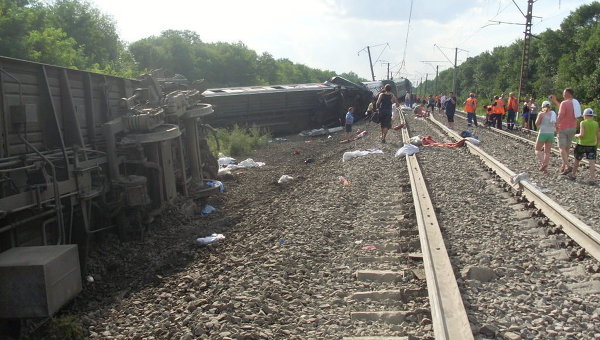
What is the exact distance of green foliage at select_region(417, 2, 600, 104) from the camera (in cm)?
3462

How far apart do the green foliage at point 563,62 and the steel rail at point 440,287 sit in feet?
98.3

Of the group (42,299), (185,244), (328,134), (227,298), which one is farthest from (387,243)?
(328,134)

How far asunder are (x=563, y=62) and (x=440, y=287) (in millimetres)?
41395

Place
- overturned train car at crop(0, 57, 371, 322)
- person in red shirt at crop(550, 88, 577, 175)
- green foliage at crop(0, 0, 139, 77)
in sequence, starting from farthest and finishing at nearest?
green foliage at crop(0, 0, 139, 77), person in red shirt at crop(550, 88, 577, 175), overturned train car at crop(0, 57, 371, 322)

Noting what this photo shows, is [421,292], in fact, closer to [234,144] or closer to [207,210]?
[207,210]

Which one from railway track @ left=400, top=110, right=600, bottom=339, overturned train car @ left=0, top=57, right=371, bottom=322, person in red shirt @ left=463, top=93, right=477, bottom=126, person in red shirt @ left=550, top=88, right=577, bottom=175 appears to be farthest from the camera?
person in red shirt @ left=463, top=93, right=477, bottom=126

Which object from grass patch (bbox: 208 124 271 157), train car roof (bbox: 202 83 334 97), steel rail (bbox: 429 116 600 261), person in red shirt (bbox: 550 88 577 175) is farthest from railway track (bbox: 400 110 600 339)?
train car roof (bbox: 202 83 334 97)

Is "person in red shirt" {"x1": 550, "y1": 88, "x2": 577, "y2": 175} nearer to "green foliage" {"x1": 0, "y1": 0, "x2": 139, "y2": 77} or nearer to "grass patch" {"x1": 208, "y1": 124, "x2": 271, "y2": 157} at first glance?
"grass patch" {"x1": 208, "y1": 124, "x2": 271, "y2": 157}

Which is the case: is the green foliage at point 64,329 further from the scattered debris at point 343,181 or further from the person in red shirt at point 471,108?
the person in red shirt at point 471,108

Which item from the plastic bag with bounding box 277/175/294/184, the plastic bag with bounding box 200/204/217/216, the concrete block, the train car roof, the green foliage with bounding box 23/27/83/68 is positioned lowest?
the plastic bag with bounding box 200/204/217/216

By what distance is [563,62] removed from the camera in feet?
130

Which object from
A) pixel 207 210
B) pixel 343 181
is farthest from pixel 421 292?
pixel 343 181

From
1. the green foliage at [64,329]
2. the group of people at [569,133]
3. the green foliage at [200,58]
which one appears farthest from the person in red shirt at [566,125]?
the green foliage at [200,58]

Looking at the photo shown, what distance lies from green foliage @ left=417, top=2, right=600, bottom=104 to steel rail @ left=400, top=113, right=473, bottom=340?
2997 cm
